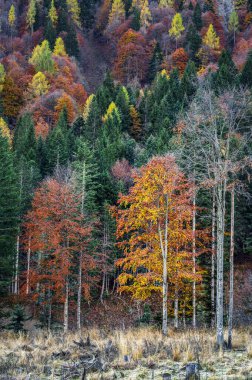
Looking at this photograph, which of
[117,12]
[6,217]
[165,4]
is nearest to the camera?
[6,217]

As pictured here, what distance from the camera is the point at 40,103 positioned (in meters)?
80.6

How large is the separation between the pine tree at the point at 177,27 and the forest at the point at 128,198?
0.48 m

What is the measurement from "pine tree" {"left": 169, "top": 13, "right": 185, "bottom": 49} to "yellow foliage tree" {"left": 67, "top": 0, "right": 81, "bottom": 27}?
45578mm

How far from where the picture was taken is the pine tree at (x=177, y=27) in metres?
121

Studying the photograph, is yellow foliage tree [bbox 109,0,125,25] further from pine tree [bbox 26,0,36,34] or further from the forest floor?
the forest floor

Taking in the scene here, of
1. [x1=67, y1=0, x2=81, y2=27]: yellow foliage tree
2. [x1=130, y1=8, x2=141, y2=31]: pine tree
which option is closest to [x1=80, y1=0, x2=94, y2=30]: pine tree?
[x1=67, y1=0, x2=81, y2=27]: yellow foliage tree

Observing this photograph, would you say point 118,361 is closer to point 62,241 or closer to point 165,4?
point 62,241

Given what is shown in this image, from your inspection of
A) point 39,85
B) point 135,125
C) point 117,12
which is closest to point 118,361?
point 135,125

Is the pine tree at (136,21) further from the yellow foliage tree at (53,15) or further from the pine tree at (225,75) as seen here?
the pine tree at (225,75)

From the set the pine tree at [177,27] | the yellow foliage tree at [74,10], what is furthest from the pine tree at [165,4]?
the yellow foliage tree at [74,10]

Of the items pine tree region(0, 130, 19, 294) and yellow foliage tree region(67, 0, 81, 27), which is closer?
pine tree region(0, 130, 19, 294)

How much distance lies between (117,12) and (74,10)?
58.1 ft

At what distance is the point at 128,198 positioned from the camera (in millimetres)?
18812

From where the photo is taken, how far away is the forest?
13883 millimetres
